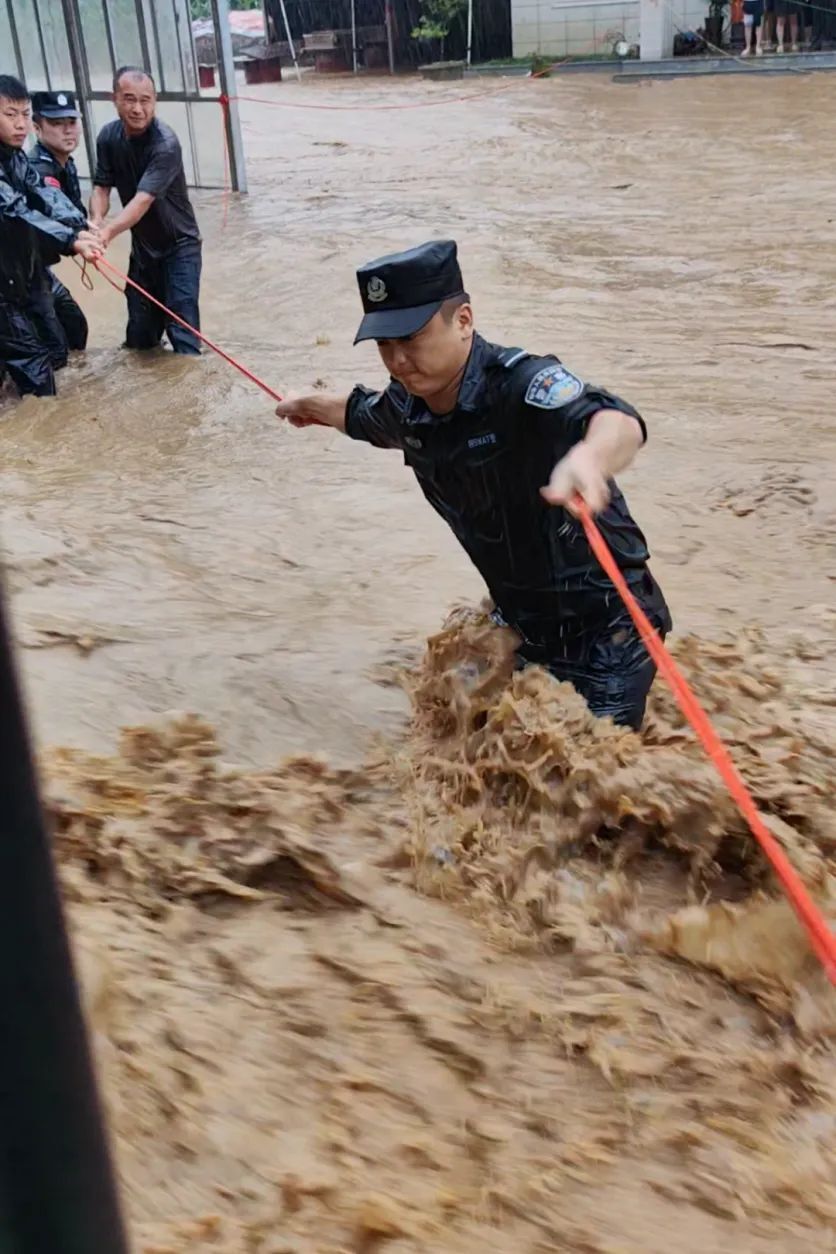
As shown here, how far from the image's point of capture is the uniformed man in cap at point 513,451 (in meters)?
2.99

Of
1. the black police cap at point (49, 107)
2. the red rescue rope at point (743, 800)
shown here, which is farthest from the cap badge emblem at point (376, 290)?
the black police cap at point (49, 107)

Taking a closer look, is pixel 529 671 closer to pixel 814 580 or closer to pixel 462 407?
pixel 462 407

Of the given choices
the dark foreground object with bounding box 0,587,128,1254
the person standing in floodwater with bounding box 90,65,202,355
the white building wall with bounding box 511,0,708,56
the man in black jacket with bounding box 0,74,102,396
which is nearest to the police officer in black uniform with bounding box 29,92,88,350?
the person standing in floodwater with bounding box 90,65,202,355

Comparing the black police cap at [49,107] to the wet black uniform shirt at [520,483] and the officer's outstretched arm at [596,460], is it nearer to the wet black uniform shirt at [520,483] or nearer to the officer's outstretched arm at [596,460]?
the wet black uniform shirt at [520,483]

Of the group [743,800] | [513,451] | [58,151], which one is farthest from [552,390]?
[58,151]

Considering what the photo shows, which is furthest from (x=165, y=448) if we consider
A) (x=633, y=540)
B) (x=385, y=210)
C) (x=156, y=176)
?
(x=385, y=210)

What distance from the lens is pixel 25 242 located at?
7.38 metres

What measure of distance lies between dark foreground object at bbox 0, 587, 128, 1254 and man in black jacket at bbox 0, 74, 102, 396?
283 inches

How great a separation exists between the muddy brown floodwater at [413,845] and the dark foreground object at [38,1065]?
3.46 feet

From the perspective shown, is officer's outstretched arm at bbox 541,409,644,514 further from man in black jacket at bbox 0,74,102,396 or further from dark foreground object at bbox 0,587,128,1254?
man in black jacket at bbox 0,74,102,396

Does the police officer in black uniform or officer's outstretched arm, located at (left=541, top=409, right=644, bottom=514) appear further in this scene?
the police officer in black uniform

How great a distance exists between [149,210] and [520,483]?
5818 millimetres

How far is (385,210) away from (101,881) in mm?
11289

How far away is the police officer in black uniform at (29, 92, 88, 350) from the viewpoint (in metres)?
8.16
